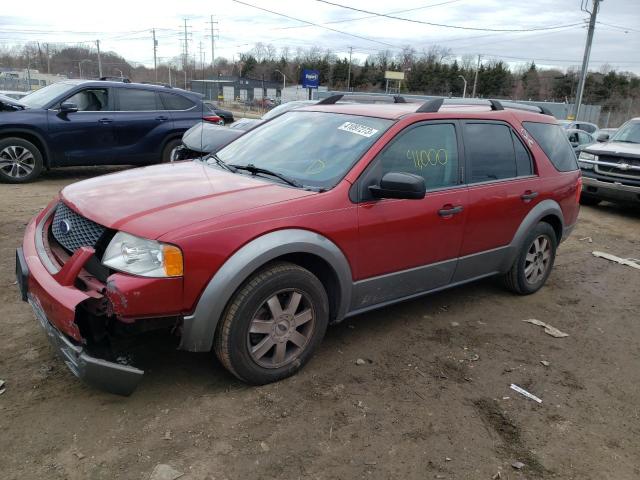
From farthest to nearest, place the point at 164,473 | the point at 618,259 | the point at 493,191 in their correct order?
the point at 618,259 → the point at 493,191 → the point at 164,473

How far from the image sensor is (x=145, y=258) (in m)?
2.71

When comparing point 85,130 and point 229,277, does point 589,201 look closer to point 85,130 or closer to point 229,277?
point 85,130

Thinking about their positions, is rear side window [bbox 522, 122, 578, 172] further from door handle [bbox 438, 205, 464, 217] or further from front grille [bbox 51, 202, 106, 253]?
front grille [bbox 51, 202, 106, 253]

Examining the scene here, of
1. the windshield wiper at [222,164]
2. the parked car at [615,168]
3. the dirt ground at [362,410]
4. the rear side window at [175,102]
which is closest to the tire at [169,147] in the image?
the rear side window at [175,102]

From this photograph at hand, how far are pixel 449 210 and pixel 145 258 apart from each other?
2.25 metres

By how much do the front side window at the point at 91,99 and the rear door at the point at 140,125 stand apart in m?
0.22

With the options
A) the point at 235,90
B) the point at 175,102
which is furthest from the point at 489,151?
the point at 235,90

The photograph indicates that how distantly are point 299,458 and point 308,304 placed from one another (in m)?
0.94

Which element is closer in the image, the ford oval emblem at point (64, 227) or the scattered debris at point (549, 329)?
the ford oval emblem at point (64, 227)

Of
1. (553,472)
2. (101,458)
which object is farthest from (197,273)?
(553,472)

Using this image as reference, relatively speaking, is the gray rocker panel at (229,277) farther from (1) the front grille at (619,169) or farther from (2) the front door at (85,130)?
(1) the front grille at (619,169)

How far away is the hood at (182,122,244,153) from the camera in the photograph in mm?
6185

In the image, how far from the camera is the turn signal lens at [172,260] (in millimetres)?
2674

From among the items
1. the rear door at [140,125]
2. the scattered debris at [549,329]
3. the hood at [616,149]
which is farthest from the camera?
the rear door at [140,125]
